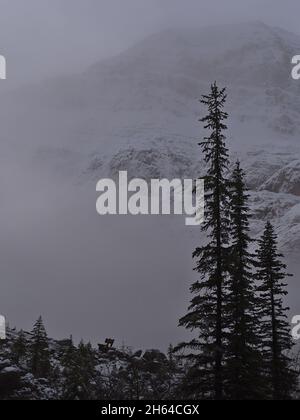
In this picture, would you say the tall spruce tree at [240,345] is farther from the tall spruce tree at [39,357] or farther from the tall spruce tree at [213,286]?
the tall spruce tree at [39,357]

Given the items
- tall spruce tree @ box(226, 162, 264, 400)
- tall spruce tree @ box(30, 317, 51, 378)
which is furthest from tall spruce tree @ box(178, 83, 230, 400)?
tall spruce tree @ box(30, 317, 51, 378)

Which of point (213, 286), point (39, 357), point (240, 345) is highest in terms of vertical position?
point (213, 286)

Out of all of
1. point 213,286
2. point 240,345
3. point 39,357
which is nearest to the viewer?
point 213,286

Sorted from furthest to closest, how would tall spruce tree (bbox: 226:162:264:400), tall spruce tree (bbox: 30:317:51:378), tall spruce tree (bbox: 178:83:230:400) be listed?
tall spruce tree (bbox: 30:317:51:378) → tall spruce tree (bbox: 226:162:264:400) → tall spruce tree (bbox: 178:83:230:400)

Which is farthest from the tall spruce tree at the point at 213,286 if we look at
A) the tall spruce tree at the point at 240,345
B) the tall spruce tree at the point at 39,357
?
the tall spruce tree at the point at 39,357

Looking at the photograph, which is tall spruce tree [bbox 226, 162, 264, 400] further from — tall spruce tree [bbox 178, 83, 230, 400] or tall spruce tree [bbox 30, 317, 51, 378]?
tall spruce tree [bbox 30, 317, 51, 378]

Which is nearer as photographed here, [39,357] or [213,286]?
[213,286]

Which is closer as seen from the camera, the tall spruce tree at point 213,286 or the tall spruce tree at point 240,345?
the tall spruce tree at point 213,286

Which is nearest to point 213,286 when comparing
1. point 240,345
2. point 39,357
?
point 240,345

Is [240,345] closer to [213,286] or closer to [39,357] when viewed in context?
[213,286]

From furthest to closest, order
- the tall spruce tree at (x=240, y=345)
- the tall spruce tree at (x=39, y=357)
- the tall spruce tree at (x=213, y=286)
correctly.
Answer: the tall spruce tree at (x=39, y=357) < the tall spruce tree at (x=240, y=345) < the tall spruce tree at (x=213, y=286)
